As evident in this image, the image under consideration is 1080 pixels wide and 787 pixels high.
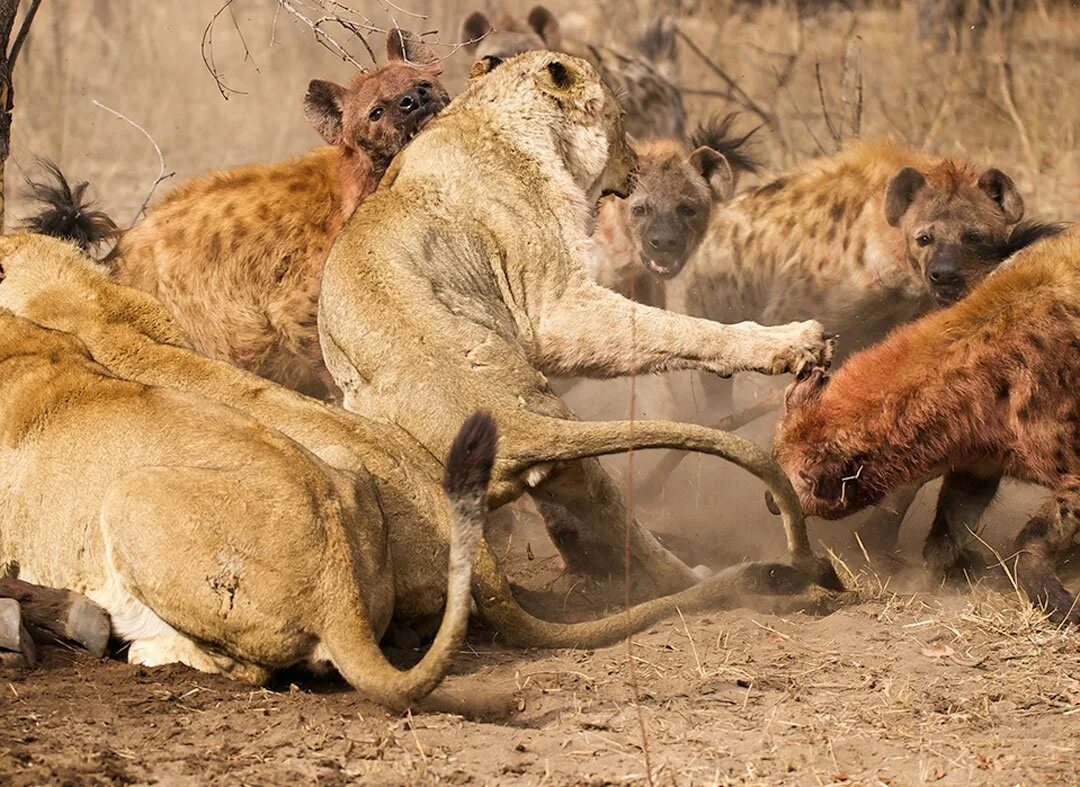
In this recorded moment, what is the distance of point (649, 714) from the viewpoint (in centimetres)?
452

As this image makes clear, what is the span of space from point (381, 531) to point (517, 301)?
136 centimetres

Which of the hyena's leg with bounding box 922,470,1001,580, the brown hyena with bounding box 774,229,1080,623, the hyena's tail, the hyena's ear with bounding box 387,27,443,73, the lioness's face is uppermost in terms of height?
the hyena's ear with bounding box 387,27,443,73

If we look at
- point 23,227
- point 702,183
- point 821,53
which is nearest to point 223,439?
point 23,227

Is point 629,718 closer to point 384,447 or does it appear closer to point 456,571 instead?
point 456,571

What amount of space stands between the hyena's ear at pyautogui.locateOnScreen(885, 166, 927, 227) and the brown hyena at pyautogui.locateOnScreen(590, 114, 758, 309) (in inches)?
46.6

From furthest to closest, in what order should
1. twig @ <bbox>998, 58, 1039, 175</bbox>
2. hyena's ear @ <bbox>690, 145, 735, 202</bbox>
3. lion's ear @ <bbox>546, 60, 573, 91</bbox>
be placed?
twig @ <bbox>998, 58, 1039, 175</bbox>, hyena's ear @ <bbox>690, 145, 735, 202</bbox>, lion's ear @ <bbox>546, 60, 573, 91</bbox>

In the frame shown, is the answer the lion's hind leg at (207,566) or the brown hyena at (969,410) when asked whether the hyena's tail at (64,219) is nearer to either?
the lion's hind leg at (207,566)

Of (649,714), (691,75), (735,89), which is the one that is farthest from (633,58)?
(649,714)

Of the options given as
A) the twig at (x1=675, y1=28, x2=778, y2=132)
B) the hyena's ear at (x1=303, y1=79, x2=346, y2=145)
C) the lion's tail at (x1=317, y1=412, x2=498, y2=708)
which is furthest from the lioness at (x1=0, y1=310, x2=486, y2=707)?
Result: the twig at (x1=675, y1=28, x2=778, y2=132)

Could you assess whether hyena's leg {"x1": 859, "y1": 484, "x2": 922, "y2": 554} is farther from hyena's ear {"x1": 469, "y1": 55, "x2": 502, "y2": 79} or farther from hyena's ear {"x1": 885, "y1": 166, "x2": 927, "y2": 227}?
hyena's ear {"x1": 469, "y1": 55, "x2": 502, "y2": 79}

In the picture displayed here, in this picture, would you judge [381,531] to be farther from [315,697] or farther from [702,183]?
[702,183]

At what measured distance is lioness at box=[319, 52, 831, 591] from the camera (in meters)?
5.46

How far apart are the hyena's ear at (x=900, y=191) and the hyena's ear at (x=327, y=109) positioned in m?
2.98

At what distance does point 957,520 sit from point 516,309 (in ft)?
6.74
